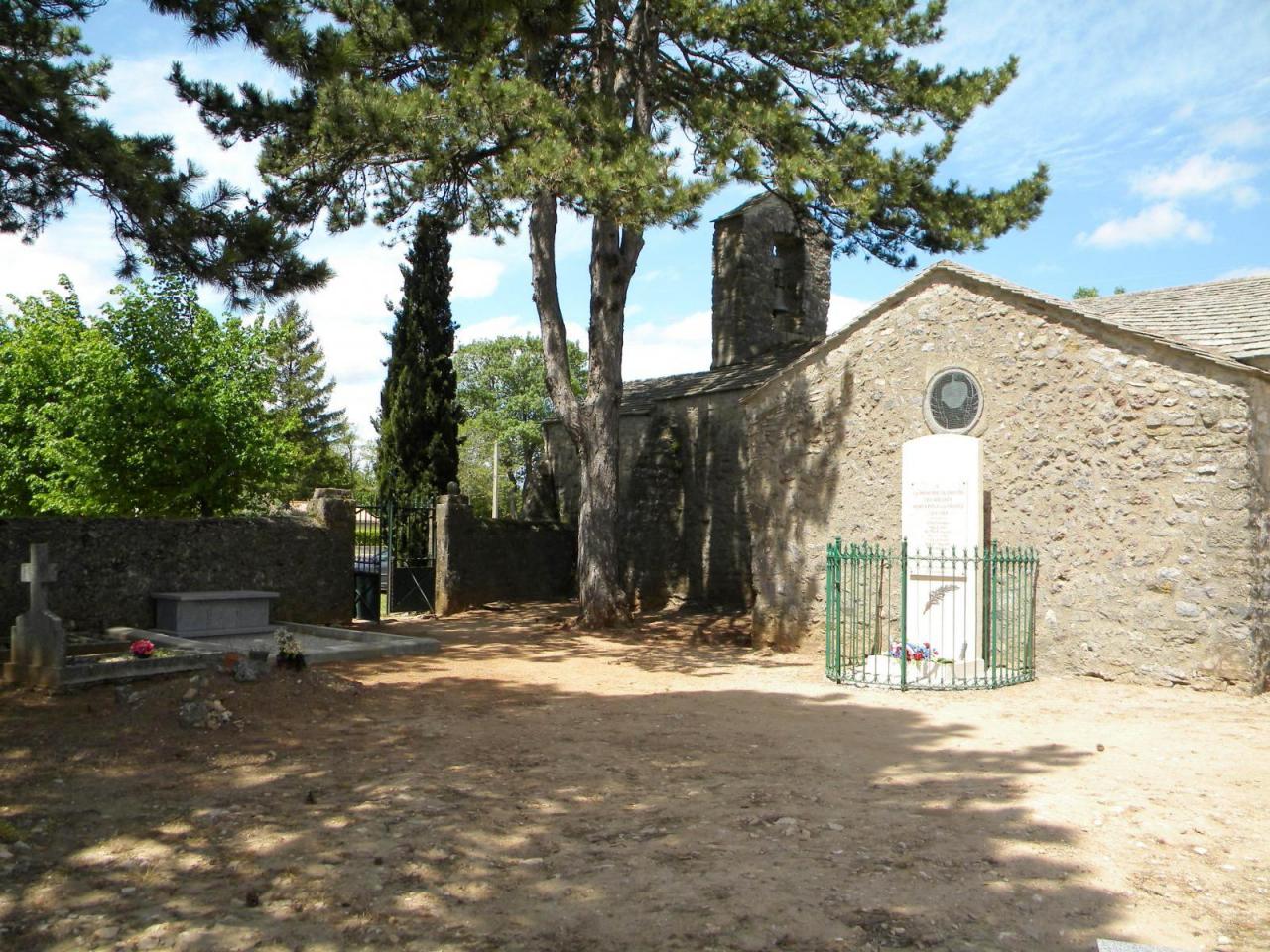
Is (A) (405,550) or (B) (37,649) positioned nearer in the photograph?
(B) (37,649)

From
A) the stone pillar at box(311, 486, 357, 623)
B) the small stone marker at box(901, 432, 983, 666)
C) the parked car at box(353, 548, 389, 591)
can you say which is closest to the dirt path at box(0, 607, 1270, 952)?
the small stone marker at box(901, 432, 983, 666)

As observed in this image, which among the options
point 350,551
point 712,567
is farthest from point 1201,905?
point 712,567

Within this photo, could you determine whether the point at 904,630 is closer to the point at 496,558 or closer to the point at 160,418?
the point at 496,558

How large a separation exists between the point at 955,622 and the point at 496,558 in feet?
32.0

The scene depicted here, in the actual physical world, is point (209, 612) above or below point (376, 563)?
below

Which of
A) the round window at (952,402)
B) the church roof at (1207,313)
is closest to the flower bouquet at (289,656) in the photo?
the round window at (952,402)

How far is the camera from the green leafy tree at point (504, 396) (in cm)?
5188

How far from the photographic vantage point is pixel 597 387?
15336 millimetres

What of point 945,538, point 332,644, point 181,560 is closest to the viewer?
point 945,538

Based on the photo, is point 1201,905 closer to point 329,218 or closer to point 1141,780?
point 1141,780

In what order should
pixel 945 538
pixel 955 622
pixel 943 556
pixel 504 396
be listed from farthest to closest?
pixel 504 396, pixel 945 538, pixel 955 622, pixel 943 556

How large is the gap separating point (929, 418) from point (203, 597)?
9.15m

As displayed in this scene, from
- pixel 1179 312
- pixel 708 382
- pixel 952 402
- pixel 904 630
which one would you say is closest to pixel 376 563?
pixel 708 382

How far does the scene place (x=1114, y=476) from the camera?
10.1m
